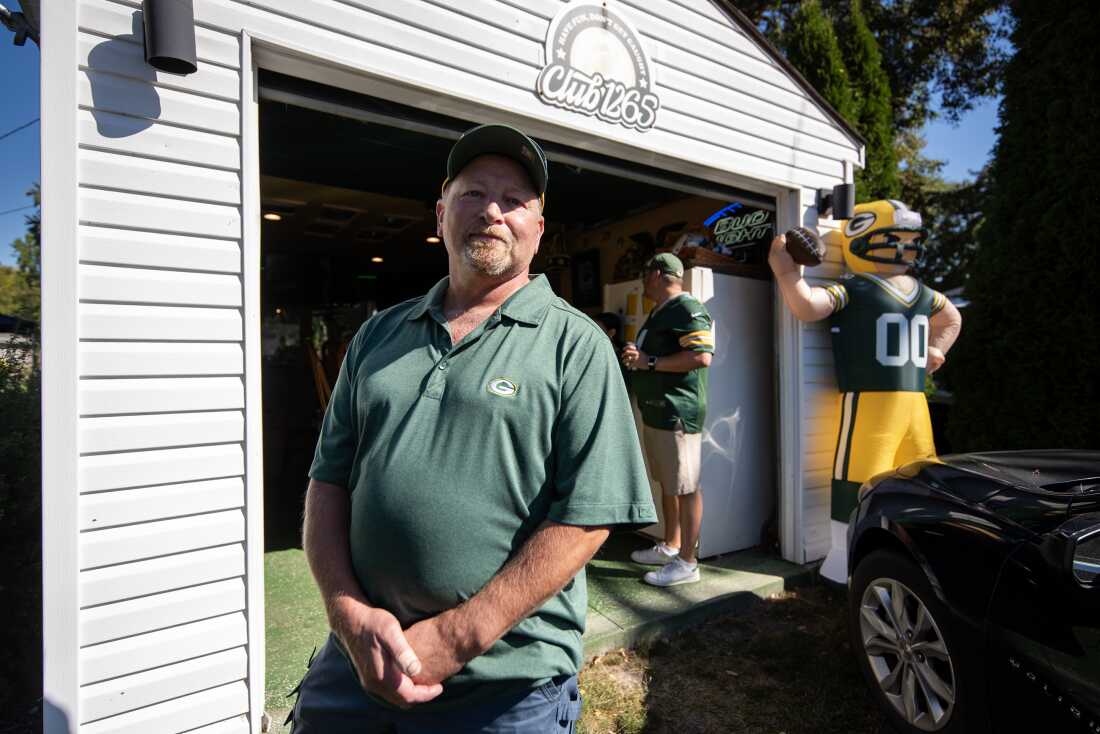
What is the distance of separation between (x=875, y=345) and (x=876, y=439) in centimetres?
59

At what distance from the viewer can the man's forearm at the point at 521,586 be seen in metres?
1.11

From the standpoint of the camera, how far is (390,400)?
132cm

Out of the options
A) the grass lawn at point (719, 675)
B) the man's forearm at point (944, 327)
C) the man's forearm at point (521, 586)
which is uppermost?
the man's forearm at point (944, 327)

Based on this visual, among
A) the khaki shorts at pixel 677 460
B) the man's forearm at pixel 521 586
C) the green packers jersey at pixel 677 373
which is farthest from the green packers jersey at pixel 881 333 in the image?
the man's forearm at pixel 521 586

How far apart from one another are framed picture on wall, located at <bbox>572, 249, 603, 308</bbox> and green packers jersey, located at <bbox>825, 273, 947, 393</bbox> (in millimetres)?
2853

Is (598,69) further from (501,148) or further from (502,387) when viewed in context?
(502,387)

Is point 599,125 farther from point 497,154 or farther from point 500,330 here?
point 500,330

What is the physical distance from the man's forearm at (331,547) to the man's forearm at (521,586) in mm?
254

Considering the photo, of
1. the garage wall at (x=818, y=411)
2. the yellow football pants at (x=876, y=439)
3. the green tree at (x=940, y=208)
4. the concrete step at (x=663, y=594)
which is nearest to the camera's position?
the concrete step at (x=663, y=594)

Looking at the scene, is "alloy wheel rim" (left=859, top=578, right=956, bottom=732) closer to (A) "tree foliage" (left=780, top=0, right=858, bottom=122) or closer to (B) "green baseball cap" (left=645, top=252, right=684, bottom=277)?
(B) "green baseball cap" (left=645, top=252, right=684, bottom=277)

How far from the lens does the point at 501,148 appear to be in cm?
144

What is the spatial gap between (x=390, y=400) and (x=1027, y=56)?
257 inches

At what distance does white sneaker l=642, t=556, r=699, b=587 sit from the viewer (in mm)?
3709

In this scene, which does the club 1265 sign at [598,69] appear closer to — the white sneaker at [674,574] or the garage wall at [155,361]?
the garage wall at [155,361]
